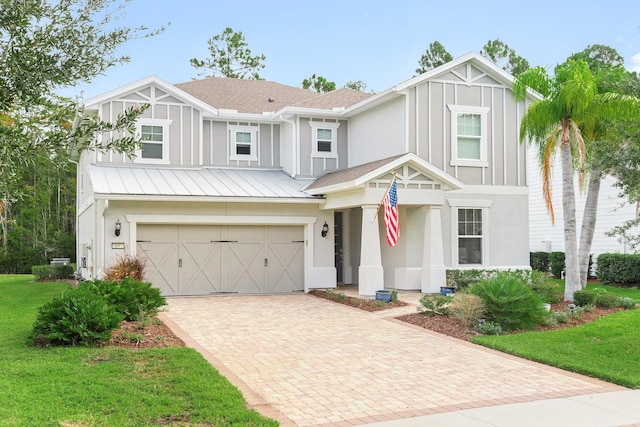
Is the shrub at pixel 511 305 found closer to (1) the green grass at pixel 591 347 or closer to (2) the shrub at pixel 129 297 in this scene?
(1) the green grass at pixel 591 347

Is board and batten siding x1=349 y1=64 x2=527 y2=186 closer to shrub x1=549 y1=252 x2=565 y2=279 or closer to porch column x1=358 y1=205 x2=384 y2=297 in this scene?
porch column x1=358 y1=205 x2=384 y2=297

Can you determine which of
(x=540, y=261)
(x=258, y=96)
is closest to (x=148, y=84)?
(x=258, y=96)

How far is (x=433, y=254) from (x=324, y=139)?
21.3 ft

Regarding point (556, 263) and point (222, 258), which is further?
point (556, 263)

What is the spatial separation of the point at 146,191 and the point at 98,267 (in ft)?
9.20

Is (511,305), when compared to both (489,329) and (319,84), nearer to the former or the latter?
(489,329)

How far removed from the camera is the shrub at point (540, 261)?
26469mm

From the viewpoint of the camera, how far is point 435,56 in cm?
4744

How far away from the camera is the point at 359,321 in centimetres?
1445

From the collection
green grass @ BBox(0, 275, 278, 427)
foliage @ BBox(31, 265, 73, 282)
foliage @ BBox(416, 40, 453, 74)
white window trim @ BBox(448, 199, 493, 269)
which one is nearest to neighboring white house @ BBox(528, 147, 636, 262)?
white window trim @ BBox(448, 199, 493, 269)

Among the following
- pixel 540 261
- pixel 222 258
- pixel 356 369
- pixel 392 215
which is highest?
pixel 392 215

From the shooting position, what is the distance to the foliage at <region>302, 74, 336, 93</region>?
154 ft

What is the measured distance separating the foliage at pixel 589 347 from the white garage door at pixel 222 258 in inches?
384

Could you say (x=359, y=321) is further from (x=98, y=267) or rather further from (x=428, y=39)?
(x=428, y=39)
